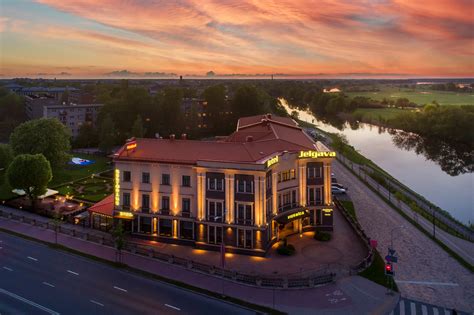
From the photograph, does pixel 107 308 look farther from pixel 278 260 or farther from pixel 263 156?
pixel 263 156

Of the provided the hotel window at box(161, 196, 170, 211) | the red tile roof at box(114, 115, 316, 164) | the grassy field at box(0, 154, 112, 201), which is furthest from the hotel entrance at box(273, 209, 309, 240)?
the grassy field at box(0, 154, 112, 201)

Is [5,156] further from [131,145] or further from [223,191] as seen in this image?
[223,191]

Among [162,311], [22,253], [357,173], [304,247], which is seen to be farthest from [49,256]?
[357,173]

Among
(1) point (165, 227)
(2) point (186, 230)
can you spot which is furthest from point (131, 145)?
(2) point (186, 230)

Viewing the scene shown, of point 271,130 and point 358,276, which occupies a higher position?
point 271,130

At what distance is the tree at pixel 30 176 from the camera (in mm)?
65750

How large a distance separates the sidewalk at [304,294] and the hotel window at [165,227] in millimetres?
6071

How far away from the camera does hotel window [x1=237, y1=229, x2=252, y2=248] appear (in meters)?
51.2

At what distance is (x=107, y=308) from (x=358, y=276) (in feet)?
88.6

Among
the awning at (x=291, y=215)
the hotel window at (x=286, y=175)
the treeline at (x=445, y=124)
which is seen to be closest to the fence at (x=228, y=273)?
the awning at (x=291, y=215)

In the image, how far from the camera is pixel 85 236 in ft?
182

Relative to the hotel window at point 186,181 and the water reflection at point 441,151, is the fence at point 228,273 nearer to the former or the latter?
the hotel window at point 186,181

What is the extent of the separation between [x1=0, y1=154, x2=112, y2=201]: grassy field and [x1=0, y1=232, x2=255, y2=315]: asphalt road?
25.5m

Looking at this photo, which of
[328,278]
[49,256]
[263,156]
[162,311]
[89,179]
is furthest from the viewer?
[89,179]
